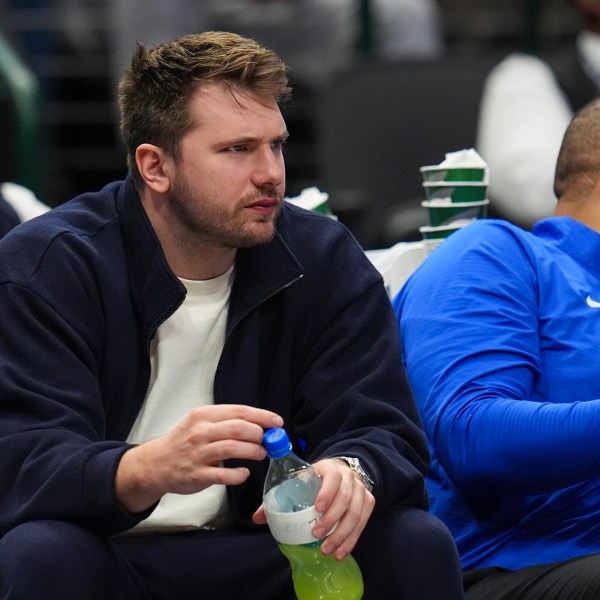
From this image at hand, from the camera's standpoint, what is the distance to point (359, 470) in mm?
2127

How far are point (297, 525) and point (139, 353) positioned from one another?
0.48m

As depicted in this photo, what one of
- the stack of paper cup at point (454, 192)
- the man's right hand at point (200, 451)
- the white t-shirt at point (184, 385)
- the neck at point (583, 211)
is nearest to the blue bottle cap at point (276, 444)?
the man's right hand at point (200, 451)

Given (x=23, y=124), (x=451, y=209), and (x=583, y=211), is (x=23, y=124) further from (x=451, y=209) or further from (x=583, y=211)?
(x=583, y=211)

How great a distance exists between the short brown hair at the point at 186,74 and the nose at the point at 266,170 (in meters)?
0.10

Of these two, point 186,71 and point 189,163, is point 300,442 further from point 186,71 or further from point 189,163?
point 186,71

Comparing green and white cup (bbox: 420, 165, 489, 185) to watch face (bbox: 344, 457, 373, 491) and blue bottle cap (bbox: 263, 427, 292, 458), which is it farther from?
blue bottle cap (bbox: 263, 427, 292, 458)

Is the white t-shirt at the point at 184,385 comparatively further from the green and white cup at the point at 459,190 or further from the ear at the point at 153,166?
the green and white cup at the point at 459,190

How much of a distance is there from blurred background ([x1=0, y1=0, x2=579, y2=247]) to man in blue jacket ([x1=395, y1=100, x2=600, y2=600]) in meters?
1.47

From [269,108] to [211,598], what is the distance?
82 cm

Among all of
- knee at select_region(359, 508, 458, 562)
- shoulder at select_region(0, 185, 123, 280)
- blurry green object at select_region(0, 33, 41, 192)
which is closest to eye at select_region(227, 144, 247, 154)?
shoulder at select_region(0, 185, 123, 280)

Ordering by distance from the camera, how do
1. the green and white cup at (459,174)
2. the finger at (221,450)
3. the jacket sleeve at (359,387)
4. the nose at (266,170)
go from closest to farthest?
the finger at (221,450), the jacket sleeve at (359,387), the nose at (266,170), the green and white cup at (459,174)

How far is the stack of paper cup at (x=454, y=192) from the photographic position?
9.94ft

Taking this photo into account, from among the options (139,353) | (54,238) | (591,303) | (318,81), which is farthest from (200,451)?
(318,81)

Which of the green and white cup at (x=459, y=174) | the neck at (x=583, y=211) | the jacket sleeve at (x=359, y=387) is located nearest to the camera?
the jacket sleeve at (x=359, y=387)
